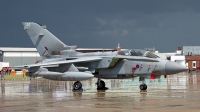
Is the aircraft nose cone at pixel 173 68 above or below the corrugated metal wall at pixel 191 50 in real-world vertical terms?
below

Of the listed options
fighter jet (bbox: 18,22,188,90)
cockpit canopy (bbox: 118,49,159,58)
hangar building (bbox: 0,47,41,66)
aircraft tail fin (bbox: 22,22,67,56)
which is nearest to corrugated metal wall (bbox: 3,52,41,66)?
hangar building (bbox: 0,47,41,66)

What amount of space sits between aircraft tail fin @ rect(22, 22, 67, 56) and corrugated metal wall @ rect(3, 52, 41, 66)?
2330 inches

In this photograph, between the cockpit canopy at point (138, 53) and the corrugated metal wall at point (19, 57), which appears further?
the corrugated metal wall at point (19, 57)

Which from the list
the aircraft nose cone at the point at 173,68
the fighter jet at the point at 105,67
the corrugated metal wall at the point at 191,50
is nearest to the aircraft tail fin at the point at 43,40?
the fighter jet at the point at 105,67

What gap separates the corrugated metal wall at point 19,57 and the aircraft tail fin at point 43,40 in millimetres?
59193

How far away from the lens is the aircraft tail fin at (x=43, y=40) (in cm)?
2395

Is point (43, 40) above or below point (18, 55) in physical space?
below

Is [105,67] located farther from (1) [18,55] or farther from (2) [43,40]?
(1) [18,55]

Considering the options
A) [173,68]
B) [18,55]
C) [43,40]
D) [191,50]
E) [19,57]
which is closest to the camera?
[173,68]

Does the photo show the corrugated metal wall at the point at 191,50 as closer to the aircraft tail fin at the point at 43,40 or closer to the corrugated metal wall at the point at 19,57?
the corrugated metal wall at the point at 19,57

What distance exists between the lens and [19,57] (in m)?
83.3

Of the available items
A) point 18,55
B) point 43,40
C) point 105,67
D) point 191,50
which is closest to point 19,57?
point 18,55

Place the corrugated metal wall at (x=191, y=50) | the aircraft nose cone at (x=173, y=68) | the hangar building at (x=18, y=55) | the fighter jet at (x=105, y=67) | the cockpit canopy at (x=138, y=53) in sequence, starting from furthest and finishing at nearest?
the corrugated metal wall at (x=191, y=50)
the hangar building at (x=18, y=55)
the cockpit canopy at (x=138, y=53)
the fighter jet at (x=105, y=67)
the aircraft nose cone at (x=173, y=68)

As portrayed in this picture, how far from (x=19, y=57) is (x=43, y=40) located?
2384 inches
